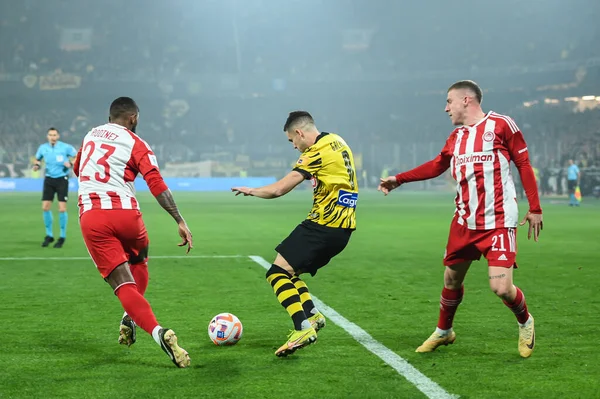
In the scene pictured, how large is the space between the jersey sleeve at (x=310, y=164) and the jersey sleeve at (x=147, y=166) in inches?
37.8

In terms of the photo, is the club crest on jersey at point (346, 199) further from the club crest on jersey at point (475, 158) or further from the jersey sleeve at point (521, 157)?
the jersey sleeve at point (521, 157)

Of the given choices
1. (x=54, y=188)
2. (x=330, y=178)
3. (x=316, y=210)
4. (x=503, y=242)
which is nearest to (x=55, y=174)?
(x=54, y=188)

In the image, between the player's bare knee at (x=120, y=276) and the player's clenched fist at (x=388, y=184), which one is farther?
the player's clenched fist at (x=388, y=184)

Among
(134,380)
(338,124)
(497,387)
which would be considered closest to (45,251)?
(134,380)

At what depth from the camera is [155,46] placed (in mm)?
63625

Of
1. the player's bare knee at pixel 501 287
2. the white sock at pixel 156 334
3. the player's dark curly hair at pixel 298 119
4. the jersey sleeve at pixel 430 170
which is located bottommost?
the white sock at pixel 156 334

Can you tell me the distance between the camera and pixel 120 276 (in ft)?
18.4

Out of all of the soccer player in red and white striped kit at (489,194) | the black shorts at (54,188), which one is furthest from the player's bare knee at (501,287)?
the black shorts at (54,188)

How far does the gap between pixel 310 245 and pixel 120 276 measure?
4.42ft

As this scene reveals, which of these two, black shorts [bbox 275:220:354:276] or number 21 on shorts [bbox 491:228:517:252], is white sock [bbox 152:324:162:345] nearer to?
black shorts [bbox 275:220:354:276]

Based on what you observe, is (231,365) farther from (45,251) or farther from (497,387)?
(45,251)

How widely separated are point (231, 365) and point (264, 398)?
938 mm

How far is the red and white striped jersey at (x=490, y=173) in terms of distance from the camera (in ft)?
18.1

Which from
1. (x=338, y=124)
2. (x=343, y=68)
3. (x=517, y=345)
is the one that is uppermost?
(x=343, y=68)
